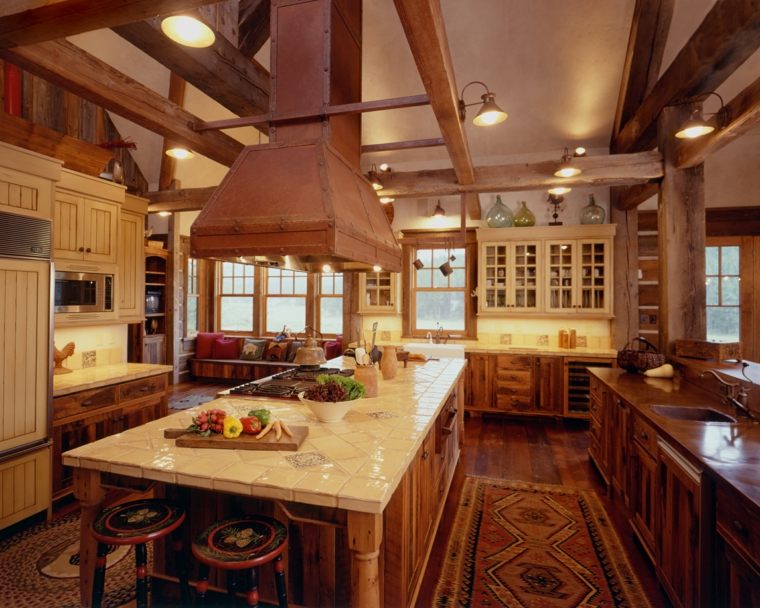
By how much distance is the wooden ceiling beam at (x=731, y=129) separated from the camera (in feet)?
8.70

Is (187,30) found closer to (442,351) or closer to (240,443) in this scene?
(240,443)

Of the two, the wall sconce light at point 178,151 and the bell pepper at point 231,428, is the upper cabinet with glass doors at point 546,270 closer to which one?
the wall sconce light at point 178,151

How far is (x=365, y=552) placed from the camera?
4.39 ft

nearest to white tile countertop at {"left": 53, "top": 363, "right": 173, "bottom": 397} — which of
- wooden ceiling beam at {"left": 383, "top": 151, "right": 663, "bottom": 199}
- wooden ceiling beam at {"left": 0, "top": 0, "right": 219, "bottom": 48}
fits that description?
wooden ceiling beam at {"left": 0, "top": 0, "right": 219, "bottom": 48}

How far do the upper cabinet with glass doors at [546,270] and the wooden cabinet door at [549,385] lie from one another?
28.2 inches

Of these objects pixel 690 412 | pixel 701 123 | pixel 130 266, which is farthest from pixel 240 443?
pixel 701 123

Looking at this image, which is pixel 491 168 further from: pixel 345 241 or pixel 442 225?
pixel 345 241

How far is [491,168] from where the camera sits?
4.37 meters

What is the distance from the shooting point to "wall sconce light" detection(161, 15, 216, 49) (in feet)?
6.81

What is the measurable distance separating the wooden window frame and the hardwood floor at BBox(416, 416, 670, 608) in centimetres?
148

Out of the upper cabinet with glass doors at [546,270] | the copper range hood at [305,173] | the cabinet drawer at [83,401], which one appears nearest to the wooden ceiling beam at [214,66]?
the copper range hood at [305,173]

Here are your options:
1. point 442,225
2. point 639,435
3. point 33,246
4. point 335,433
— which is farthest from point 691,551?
point 442,225

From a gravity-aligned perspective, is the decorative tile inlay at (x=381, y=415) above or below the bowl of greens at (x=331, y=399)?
below

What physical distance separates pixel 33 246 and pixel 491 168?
3884 mm
